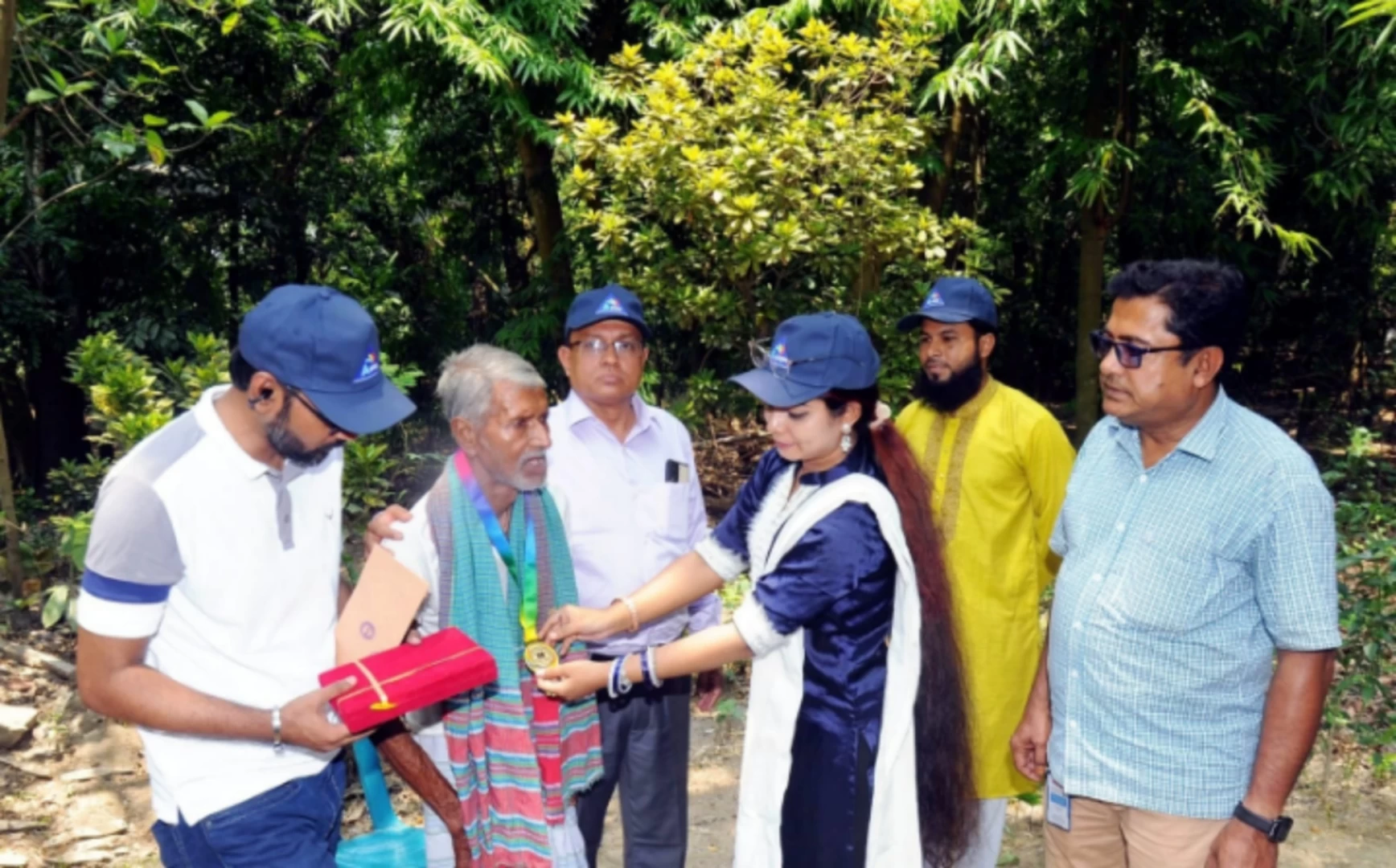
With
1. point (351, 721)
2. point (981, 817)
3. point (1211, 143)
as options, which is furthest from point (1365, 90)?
point (351, 721)

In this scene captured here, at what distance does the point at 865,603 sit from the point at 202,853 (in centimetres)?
139

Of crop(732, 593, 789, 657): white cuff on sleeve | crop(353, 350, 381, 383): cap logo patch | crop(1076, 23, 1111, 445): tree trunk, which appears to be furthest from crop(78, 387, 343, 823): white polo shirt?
crop(1076, 23, 1111, 445): tree trunk

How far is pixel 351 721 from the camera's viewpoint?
6.74 feet

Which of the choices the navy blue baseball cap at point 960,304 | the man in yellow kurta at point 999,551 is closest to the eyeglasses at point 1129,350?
the man in yellow kurta at point 999,551

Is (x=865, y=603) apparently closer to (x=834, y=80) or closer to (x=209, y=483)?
(x=209, y=483)

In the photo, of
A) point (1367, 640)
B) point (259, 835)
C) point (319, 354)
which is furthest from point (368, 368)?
point (1367, 640)

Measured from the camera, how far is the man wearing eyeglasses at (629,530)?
315 centimetres

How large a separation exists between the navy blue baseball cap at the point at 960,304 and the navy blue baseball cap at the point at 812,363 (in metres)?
0.93

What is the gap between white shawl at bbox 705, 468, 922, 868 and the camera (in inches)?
97.9

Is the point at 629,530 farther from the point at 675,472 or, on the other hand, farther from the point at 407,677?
the point at 407,677

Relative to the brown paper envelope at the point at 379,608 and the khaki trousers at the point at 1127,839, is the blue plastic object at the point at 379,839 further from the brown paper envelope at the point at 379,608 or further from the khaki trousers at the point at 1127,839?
the khaki trousers at the point at 1127,839

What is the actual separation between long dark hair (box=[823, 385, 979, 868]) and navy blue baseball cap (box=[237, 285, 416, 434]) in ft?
3.31

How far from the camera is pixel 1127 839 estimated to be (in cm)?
254

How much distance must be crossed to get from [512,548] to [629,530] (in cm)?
54
